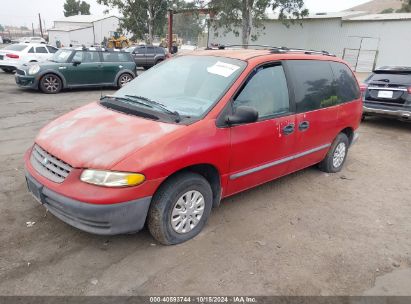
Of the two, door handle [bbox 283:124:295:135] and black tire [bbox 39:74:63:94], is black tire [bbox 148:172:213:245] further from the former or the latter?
black tire [bbox 39:74:63:94]

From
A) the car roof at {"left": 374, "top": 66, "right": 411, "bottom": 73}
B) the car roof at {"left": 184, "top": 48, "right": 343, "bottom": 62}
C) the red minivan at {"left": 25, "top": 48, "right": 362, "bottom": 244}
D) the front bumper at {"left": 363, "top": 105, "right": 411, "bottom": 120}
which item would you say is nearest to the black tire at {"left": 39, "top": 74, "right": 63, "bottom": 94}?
the red minivan at {"left": 25, "top": 48, "right": 362, "bottom": 244}

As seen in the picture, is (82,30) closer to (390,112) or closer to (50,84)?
(50,84)

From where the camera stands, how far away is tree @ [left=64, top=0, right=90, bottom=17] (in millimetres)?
77938

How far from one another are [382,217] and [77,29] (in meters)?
54.4

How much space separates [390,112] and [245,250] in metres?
6.45

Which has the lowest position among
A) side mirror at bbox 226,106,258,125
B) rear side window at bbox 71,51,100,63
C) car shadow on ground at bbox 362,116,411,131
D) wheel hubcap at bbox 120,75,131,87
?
car shadow on ground at bbox 362,116,411,131

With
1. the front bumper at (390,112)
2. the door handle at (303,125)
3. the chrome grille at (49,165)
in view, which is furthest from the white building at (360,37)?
the chrome grille at (49,165)

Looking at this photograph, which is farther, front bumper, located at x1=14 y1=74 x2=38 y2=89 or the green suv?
the green suv

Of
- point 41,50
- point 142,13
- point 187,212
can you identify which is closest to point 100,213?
point 187,212

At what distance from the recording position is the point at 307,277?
3.05 m

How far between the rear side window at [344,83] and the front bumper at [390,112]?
3161mm

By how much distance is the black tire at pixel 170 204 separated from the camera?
3.12 metres

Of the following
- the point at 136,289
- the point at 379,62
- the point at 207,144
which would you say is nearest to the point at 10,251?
the point at 136,289

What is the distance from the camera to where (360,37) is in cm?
2728
